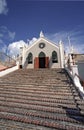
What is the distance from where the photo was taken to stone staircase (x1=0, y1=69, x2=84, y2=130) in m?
5.32

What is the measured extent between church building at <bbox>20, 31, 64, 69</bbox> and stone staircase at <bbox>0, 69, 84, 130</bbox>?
10.4 metres

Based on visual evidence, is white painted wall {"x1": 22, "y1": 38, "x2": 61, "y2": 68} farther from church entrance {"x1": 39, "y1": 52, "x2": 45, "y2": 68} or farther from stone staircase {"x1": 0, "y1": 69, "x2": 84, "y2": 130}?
stone staircase {"x1": 0, "y1": 69, "x2": 84, "y2": 130}

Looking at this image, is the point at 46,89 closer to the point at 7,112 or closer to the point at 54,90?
the point at 54,90

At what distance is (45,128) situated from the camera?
511 centimetres

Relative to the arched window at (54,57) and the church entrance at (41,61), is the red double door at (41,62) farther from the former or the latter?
the arched window at (54,57)

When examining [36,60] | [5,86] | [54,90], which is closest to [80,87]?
[54,90]

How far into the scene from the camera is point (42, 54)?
850 inches

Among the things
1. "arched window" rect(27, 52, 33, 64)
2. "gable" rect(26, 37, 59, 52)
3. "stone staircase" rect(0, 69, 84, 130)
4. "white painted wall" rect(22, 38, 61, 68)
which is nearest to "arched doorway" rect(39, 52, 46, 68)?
"white painted wall" rect(22, 38, 61, 68)

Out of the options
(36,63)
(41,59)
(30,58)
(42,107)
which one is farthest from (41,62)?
(42,107)

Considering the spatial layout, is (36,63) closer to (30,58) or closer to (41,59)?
(41,59)

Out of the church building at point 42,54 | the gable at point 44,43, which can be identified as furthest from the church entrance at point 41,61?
the gable at point 44,43

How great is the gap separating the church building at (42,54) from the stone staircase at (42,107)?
410 inches

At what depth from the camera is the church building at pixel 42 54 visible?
20812mm

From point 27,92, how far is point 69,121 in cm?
441
